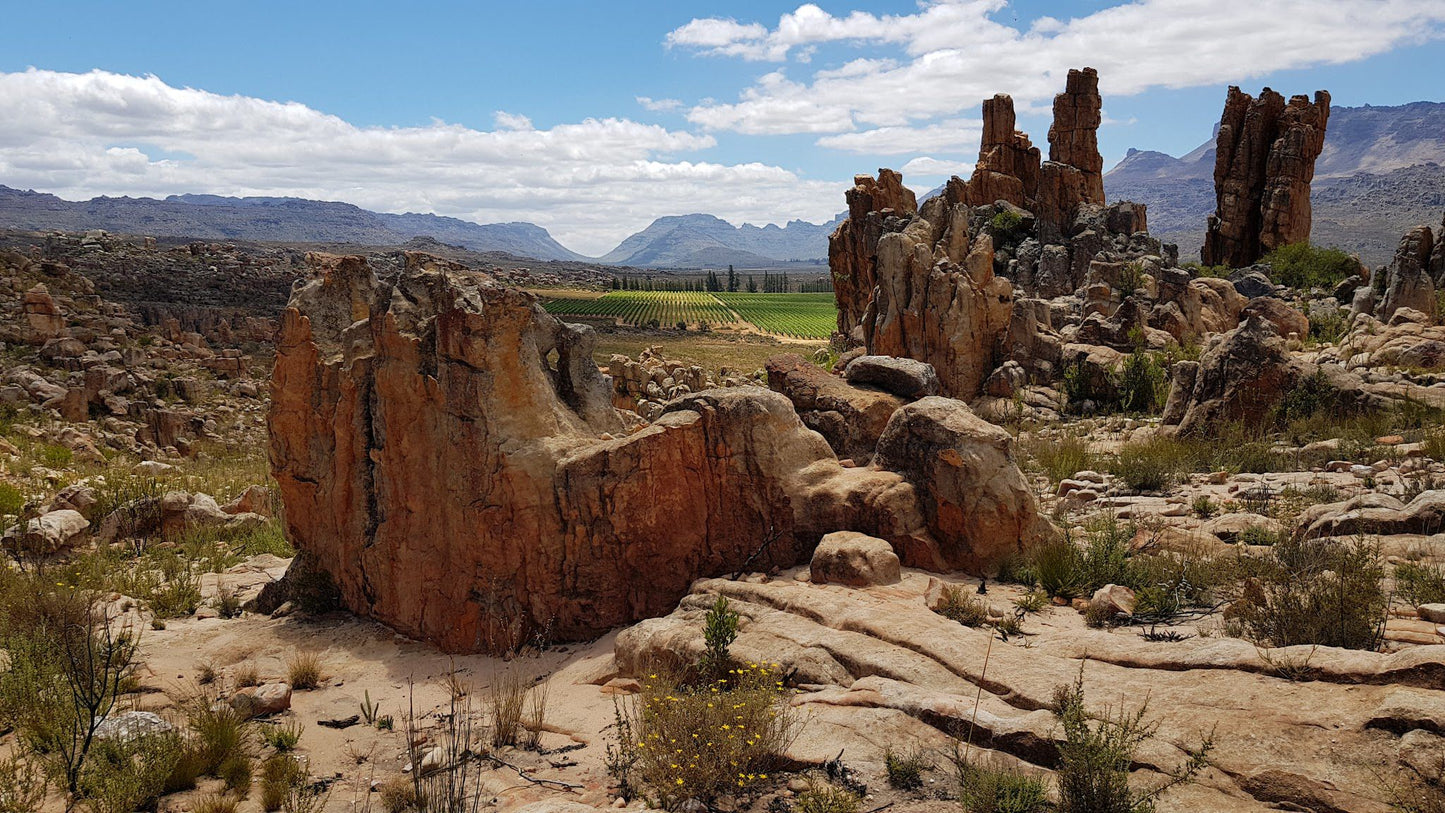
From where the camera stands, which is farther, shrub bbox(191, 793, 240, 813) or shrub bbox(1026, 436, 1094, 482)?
shrub bbox(1026, 436, 1094, 482)

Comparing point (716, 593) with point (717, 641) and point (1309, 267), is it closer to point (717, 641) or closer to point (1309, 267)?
point (717, 641)

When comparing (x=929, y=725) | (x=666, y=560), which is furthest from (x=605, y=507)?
(x=929, y=725)

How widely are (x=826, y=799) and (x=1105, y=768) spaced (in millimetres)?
1228

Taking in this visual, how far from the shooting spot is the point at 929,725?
4508mm

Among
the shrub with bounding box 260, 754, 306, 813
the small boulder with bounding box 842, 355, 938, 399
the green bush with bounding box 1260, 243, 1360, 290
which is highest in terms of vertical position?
the green bush with bounding box 1260, 243, 1360, 290

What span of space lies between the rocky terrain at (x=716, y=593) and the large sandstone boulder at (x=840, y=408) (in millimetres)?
42

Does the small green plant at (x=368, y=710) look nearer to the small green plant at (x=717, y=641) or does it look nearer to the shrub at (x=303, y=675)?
the shrub at (x=303, y=675)

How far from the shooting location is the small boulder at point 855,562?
21.8ft

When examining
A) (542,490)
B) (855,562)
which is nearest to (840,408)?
(855,562)

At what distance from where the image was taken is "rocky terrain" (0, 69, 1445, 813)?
4.17m

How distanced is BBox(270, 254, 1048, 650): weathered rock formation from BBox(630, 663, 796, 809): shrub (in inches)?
113

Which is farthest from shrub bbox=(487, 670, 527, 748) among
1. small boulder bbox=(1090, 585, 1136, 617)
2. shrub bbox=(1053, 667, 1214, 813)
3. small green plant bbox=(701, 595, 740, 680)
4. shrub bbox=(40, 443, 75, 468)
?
shrub bbox=(40, 443, 75, 468)

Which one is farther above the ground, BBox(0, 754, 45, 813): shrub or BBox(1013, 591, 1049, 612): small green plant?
BBox(1013, 591, 1049, 612): small green plant

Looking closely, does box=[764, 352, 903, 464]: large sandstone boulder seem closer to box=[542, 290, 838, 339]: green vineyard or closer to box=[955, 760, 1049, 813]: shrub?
box=[955, 760, 1049, 813]: shrub
